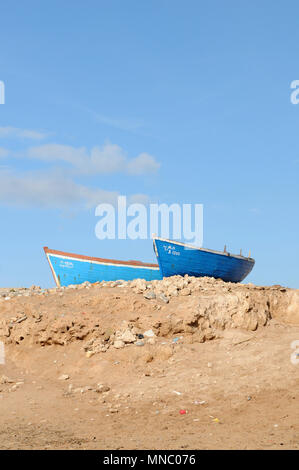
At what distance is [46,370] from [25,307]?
3041 millimetres

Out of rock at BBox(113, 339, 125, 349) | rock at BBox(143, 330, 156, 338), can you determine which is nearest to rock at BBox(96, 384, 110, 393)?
rock at BBox(113, 339, 125, 349)

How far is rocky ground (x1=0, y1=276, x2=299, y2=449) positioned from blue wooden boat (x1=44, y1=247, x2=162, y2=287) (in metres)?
12.5

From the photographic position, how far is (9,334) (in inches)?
585

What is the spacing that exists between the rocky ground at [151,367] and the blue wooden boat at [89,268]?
41.0 feet

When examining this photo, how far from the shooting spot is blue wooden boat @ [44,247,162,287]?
30.3 m

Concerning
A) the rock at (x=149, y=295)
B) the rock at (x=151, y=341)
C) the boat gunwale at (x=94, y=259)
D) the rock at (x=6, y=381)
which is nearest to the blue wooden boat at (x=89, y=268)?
the boat gunwale at (x=94, y=259)

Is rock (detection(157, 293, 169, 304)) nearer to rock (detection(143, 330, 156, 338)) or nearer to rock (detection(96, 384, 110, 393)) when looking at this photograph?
rock (detection(143, 330, 156, 338))

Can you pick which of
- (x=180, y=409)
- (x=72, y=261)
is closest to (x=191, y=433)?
(x=180, y=409)

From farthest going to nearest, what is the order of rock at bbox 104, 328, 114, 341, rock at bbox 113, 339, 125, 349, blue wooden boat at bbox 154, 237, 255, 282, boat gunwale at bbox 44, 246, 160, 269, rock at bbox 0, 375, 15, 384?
boat gunwale at bbox 44, 246, 160, 269, blue wooden boat at bbox 154, 237, 255, 282, rock at bbox 104, 328, 114, 341, rock at bbox 113, 339, 125, 349, rock at bbox 0, 375, 15, 384

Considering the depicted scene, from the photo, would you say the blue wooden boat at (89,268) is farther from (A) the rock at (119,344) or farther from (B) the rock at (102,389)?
(B) the rock at (102,389)

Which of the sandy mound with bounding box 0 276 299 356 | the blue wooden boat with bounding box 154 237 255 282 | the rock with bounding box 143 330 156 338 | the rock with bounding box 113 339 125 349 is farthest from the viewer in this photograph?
the blue wooden boat with bounding box 154 237 255 282

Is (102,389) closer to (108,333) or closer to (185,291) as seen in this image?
(108,333)

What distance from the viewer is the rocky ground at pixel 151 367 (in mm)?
9000

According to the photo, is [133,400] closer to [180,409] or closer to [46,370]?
[180,409]
